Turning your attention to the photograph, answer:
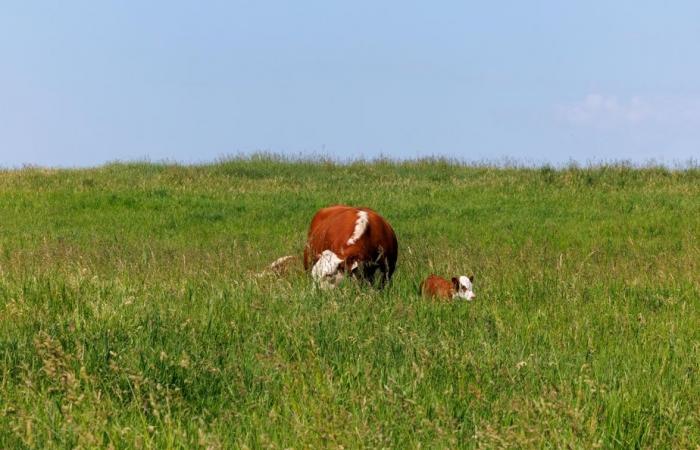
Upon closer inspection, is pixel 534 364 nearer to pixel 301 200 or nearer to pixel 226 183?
pixel 301 200

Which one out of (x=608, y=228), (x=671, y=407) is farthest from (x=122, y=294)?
(x=608, y=228)

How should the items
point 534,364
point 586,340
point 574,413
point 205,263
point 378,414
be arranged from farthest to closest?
point 205,263 → point 586,340 → point 534,364 → point 378,414 → point 574,413

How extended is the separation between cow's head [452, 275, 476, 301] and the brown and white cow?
2.68ft

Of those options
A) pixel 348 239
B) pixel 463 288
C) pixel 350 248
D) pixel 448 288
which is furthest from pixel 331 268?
pixel 463 288

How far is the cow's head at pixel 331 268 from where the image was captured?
1027 centimetres

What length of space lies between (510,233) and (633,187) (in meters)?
9.70

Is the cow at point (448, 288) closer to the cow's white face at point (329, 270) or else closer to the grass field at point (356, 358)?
the grass field at point (356, 358)

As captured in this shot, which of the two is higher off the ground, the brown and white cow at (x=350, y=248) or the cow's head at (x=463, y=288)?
the brown and white cow at (x=350, y=248)

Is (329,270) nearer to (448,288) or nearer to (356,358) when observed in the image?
(448,288)

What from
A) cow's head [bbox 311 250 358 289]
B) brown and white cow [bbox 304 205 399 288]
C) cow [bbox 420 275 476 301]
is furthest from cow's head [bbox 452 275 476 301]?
cow's head [bbox 311 250 358 289]

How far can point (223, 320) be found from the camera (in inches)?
271

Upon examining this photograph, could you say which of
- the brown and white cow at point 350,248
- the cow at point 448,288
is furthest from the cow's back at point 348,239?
the cow at point 448,288

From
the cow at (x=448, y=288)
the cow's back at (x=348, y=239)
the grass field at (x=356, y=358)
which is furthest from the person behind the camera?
the cow's back at (x=348, y=239)

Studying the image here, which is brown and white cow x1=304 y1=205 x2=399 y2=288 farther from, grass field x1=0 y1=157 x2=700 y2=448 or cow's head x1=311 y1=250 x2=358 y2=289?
grass field x1=0 y1=157 x2=700 y2=448
